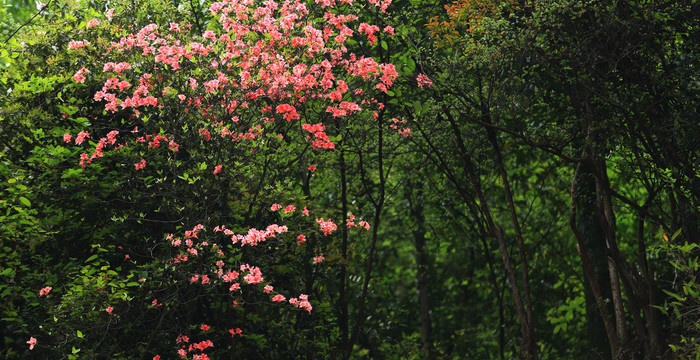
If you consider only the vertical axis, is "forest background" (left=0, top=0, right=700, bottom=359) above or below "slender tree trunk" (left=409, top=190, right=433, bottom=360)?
above

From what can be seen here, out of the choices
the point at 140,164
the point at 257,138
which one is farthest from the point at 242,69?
the point at 140,164

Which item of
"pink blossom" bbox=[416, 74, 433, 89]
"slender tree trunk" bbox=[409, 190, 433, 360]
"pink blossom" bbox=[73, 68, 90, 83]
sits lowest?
"slender tree trunk" bbox=[409, 190, 433, 360]

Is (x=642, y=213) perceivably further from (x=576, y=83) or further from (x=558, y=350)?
(x=558, y=350)

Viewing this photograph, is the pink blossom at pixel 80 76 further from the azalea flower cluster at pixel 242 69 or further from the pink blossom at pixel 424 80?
the pink blossom at pixel 424 80

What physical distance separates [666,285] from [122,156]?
730 centimetres

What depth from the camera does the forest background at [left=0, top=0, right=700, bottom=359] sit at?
6.21 meters

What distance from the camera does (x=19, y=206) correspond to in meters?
6.63

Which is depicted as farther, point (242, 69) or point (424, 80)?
point (424, 80)

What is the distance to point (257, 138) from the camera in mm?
6566

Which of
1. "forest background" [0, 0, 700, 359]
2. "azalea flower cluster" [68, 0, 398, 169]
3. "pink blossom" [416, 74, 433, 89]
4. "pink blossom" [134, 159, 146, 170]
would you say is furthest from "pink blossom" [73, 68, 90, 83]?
"pink blossom" [416, 74, 433, 89]

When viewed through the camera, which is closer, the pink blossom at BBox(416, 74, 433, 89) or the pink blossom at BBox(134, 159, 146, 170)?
the pink blossom at BBox(134, 159, 146, 170)

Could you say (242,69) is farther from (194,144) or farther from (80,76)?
(80,76)

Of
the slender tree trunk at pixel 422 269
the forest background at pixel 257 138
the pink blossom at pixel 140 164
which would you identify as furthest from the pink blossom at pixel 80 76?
the slender tree trunk at pixel 422 269

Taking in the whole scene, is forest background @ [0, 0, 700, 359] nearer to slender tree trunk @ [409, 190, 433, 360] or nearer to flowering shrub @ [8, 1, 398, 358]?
flowering shrub @ [8, 1, 398, 358]
